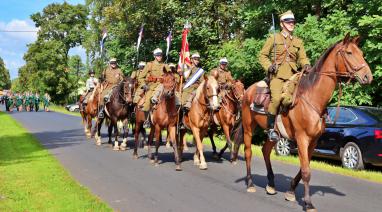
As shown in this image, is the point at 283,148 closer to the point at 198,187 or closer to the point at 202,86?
the point at 202,86

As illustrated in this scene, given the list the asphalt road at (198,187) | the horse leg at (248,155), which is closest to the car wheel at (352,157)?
the asphalt road at (198,187)

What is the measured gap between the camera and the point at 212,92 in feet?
40.8

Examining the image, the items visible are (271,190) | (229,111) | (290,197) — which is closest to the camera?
(290,197)

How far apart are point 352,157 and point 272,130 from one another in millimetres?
5020

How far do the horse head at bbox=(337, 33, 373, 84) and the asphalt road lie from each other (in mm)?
2272

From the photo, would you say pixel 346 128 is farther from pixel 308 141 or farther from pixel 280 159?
pixel 308 141

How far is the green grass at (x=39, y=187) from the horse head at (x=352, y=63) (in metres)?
4.51

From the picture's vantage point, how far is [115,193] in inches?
383

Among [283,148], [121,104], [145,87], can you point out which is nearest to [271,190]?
[145,87]

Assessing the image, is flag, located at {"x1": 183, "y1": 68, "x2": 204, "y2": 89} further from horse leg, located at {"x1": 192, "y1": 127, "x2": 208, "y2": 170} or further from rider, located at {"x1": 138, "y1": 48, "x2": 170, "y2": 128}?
horse leg, located at {"x1": 192, "y1": 127, "x2": 208, "y2": 170}

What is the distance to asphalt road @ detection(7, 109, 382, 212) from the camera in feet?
28.3

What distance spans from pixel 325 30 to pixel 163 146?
7.28 meters

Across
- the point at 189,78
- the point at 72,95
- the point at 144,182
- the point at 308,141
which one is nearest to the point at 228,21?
the point at 189,78

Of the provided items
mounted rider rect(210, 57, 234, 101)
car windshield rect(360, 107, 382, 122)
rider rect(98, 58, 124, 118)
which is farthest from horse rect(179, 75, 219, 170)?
rider rect(98, 58, 124, 118)
